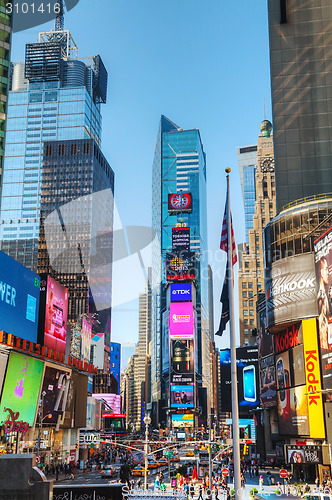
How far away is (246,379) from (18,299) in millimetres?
54862

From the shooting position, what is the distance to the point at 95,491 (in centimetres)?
2044

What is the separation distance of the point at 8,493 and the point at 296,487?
1363 inches

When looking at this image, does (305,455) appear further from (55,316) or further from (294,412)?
(55,316)

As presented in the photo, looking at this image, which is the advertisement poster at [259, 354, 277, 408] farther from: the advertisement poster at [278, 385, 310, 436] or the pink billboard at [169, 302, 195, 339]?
the pink billboard at [169, 302, 195, 339]

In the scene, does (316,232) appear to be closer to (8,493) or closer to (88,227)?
(8,493)

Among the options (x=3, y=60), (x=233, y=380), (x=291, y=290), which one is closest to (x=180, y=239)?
(x=3, y=60)

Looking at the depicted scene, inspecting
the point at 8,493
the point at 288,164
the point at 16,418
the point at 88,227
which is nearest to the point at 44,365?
the point at 16,418

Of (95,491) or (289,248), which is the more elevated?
(289,248)

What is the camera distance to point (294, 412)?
59.5 meters

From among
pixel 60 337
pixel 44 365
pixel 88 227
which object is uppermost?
pixel 88 227

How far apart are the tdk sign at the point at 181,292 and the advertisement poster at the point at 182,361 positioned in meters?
12.9

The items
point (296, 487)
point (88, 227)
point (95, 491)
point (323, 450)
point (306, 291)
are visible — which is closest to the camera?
point (95, 491)

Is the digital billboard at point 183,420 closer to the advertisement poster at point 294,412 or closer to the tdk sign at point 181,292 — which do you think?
the tdk sign at point 181,292

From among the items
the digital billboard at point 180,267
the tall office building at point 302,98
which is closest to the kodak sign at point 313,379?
the tall office building at point 302,98
